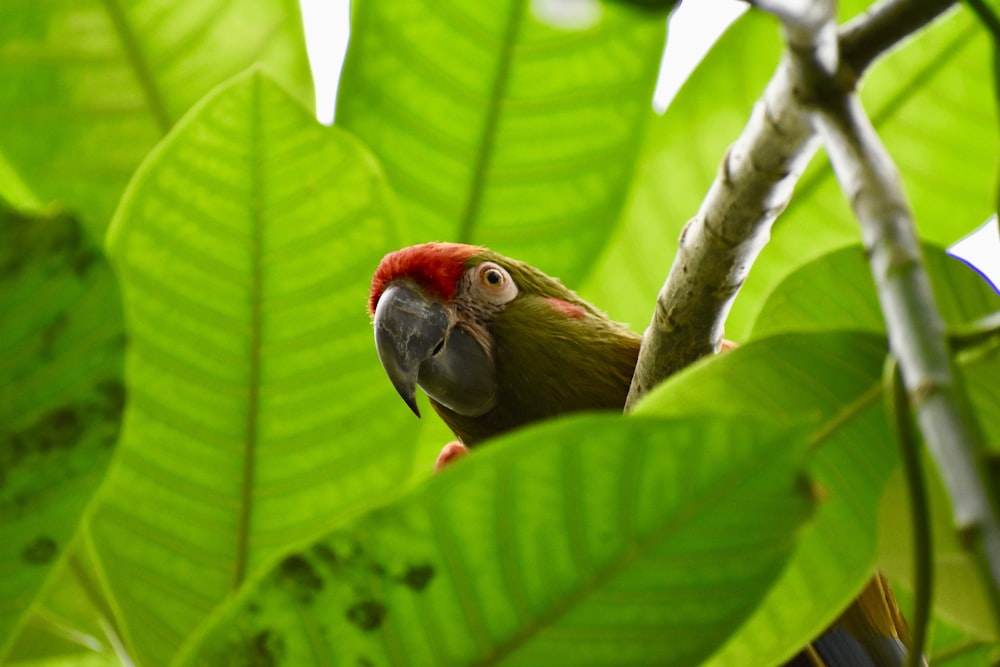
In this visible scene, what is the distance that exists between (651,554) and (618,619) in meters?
0.05

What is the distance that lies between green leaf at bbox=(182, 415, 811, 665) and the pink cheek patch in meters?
1.13

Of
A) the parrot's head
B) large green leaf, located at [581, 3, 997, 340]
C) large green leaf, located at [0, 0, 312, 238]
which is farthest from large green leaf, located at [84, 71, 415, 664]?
the parrot's head

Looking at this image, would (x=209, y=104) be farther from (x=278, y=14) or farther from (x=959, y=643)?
(x=959, y=643)

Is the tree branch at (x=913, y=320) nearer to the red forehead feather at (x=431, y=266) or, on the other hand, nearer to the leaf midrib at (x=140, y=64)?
the leaf midrib at (x=140, y=64)

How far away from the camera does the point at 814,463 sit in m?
0.68

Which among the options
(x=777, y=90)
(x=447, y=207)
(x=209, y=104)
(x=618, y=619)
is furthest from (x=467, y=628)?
(x=447, y=207)

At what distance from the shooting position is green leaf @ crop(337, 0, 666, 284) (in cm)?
106

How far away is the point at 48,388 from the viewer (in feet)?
2.13

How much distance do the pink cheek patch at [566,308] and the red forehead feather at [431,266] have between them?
183mm

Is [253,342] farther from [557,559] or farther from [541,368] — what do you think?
[541,368]

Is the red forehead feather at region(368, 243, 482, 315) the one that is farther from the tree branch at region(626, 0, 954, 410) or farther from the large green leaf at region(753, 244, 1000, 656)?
the large green leaf at region(753, 244, 1000, 656)

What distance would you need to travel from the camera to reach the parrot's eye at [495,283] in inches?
65.9

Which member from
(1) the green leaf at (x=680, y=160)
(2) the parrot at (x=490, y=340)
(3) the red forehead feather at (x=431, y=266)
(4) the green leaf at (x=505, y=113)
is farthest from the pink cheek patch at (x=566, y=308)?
(4) the green leaf at (x=505, y=113)

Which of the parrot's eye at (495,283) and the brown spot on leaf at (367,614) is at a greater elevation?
the parrot's eye at (495,283)
